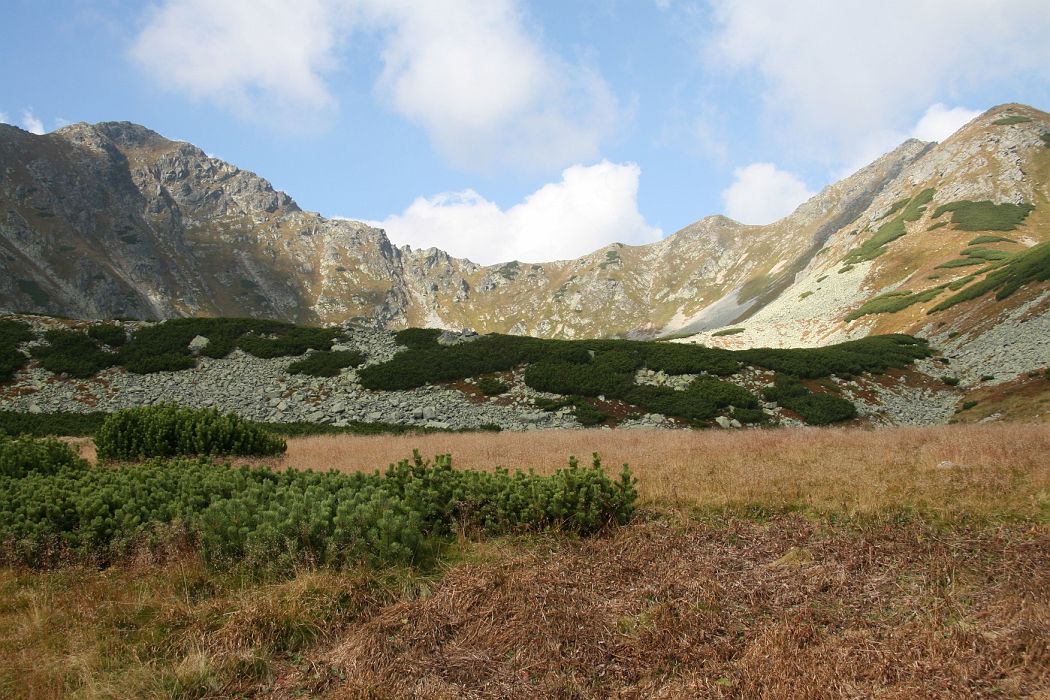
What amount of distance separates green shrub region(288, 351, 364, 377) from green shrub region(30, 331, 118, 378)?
12.1 meters

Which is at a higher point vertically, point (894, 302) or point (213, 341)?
point (894, 302)

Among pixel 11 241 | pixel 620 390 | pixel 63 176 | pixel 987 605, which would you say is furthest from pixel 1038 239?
pixel 63 176

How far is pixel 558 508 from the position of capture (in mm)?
8836

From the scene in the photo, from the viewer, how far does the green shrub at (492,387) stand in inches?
1409

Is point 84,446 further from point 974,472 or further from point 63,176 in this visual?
point 63,176

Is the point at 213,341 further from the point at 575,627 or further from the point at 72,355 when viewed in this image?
the point at 575,627

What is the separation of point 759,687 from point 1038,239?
109 meters

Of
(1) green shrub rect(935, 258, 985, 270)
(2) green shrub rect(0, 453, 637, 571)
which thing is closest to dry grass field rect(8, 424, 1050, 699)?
(2) green shrub rect(0, 453, 637, 571)

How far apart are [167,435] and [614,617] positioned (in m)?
15.9

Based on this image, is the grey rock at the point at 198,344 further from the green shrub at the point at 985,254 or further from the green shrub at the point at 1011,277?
the green shrub at the point at 985,254

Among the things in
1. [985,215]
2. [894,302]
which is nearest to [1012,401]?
[894,302]

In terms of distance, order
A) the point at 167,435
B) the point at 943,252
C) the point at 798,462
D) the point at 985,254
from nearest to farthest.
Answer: the point at 798,462, the point at 167,435, the point at 985,254, the point at 943,252

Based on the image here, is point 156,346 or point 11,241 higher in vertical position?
point 11,241

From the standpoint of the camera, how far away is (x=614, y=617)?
233 inches
